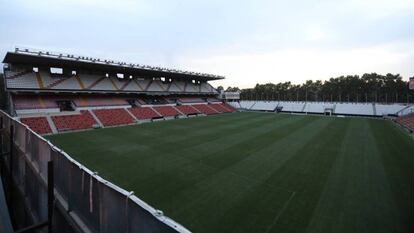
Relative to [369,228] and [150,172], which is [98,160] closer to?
[150,172]

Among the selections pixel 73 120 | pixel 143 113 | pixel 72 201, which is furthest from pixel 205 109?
pixel 72 201

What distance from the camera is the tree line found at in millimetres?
57344

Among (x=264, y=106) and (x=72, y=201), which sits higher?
(x=264, y=106)

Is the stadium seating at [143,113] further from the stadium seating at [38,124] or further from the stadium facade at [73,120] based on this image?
the stadium seating at [38,124]

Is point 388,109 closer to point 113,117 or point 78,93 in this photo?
point 113,117

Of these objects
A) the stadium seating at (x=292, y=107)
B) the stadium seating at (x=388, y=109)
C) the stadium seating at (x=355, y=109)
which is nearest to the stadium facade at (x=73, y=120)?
the stadium seating at (x=292, y=107)

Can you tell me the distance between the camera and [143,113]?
28.1 metres

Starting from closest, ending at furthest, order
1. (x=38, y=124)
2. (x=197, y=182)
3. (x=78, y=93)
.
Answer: (x=197, y=182)
(x=38, y=124)
(x=78, y=93)

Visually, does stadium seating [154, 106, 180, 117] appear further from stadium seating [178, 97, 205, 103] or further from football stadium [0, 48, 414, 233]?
football stadium [0, 48, 414, 233]

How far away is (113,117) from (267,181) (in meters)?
21.1

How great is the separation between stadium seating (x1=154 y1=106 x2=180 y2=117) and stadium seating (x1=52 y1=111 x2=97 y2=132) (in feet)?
32.6

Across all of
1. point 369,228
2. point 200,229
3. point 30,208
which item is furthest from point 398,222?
point 30,208

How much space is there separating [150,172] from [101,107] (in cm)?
2105

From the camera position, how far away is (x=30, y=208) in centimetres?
580
